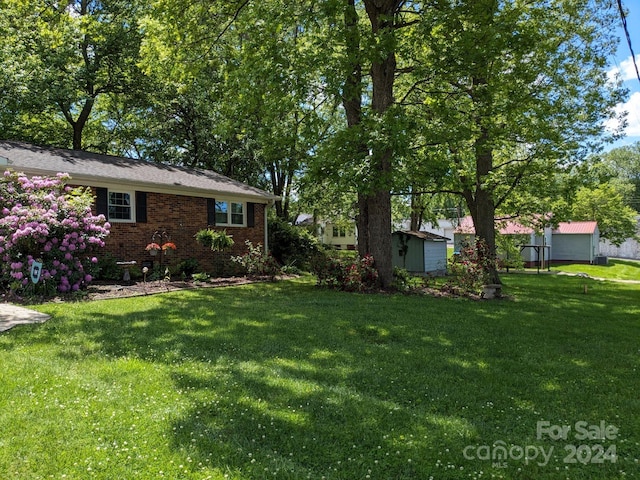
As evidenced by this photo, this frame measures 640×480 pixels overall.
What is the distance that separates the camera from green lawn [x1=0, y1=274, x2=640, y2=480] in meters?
2.75

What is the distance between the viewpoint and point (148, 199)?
13.0 metres

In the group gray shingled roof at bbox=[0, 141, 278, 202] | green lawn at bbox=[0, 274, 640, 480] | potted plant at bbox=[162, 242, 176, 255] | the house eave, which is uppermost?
gray shingled roof at bbox=[0, 141, 278, 202]

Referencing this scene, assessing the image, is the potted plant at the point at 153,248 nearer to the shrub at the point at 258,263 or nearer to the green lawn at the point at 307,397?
the shrub at the point at 258,263

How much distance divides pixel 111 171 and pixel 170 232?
247cm

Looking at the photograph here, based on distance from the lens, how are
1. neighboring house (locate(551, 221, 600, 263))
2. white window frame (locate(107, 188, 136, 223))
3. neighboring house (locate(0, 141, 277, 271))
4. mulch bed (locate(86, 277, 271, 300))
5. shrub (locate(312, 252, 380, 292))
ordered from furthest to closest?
1. neighboring house (locate(551, 221, 600, 263))
2. white window frame (locate(107, 188, 136, 223))
3. neighboring house (locate(0, 141, 277, 271))
4. shrub (locate(312, 252, 380, 292))
5. mulch bed (locate(86, 277, 271, 300))

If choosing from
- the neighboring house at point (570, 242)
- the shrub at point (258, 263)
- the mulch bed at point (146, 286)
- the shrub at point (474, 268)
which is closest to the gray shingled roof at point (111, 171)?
the shrub at point (258, 263)

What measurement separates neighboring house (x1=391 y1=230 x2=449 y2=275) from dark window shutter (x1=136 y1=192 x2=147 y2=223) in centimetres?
1080

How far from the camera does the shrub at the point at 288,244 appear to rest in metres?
18.7

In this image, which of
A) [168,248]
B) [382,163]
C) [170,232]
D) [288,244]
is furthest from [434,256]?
[168,248]

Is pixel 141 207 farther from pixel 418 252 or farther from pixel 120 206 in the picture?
pixel 418 252

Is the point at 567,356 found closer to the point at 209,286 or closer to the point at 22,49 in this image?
the point at 209,286

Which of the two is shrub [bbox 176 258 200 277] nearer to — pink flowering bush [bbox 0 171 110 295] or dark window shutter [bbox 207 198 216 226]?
dark window shutter [bbox 207 198 216 226]

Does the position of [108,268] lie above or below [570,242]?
below

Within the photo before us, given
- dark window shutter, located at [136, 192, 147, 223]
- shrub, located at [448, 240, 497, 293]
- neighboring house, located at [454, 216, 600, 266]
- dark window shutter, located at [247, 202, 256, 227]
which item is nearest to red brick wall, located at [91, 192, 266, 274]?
dark window shutter, located at [136, 192, 147, 223]
